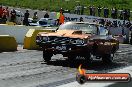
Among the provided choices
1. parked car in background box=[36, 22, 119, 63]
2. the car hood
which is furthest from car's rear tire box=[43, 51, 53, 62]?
the car hood

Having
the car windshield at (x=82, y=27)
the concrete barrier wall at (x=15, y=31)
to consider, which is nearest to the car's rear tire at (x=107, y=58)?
the car windshield at (x=82, y=27)

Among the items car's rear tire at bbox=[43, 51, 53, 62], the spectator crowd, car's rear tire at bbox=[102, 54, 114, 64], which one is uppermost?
car's rear tire at bbox=[43, 51, 53, 62]

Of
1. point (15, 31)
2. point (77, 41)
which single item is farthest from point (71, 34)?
point (15, 31)

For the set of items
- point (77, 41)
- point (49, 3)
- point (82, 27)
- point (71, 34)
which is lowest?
point (49, 3)

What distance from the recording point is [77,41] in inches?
541

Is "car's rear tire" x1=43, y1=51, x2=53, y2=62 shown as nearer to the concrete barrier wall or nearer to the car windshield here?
the car windshield

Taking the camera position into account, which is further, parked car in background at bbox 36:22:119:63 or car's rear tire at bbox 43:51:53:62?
car's rear tire at bbox 43:51:53:62

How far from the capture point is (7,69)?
12.4m

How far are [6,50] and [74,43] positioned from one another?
7111 mm

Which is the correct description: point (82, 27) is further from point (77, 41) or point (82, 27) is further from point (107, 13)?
point (107, 13)

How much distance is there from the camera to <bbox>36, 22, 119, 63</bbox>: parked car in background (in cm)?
1384

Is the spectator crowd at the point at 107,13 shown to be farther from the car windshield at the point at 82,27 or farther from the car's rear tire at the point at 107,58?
the car windshield at the point at 82,27

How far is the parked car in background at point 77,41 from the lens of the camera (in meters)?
13.8

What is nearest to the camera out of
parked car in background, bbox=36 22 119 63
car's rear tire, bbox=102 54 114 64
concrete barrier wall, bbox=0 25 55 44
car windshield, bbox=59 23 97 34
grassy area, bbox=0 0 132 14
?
parked car in background, bbox=36 22 119 63
